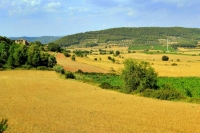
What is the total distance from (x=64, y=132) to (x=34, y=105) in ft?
42.0

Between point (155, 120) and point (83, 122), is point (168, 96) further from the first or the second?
point (83, 122)

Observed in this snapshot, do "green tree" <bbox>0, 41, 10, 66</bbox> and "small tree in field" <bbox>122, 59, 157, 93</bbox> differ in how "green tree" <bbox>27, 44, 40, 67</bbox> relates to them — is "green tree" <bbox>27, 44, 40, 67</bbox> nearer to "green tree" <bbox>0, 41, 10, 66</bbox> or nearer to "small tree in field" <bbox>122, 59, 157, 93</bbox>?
"green tree" <bbox>0, 41, 10, 66</bbox>

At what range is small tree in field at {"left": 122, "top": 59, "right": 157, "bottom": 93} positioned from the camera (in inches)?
1835

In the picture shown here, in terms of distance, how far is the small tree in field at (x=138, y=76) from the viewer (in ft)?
153

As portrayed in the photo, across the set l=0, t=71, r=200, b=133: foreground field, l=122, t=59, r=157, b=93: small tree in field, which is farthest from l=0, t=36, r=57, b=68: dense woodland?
l=0, t=71, r=200, b=133: foreground field

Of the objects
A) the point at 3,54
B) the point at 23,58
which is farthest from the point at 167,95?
the point at 3,54

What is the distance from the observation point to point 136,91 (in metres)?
46.6

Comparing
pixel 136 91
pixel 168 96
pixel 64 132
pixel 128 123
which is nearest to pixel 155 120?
pixel 128 123

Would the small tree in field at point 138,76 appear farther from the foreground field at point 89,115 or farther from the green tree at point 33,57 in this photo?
the green tree at point 33,57

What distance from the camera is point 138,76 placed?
46.7 m

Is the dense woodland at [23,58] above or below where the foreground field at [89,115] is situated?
above

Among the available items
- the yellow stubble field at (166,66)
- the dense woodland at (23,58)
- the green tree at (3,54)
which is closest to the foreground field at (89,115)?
the yellow stubble field at (166,66)

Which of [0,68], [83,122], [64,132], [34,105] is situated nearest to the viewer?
[64,132]

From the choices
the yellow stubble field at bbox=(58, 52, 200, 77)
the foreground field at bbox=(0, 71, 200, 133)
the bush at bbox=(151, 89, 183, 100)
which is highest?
the foreground field at bbox=(0, 71, 200, 133)
